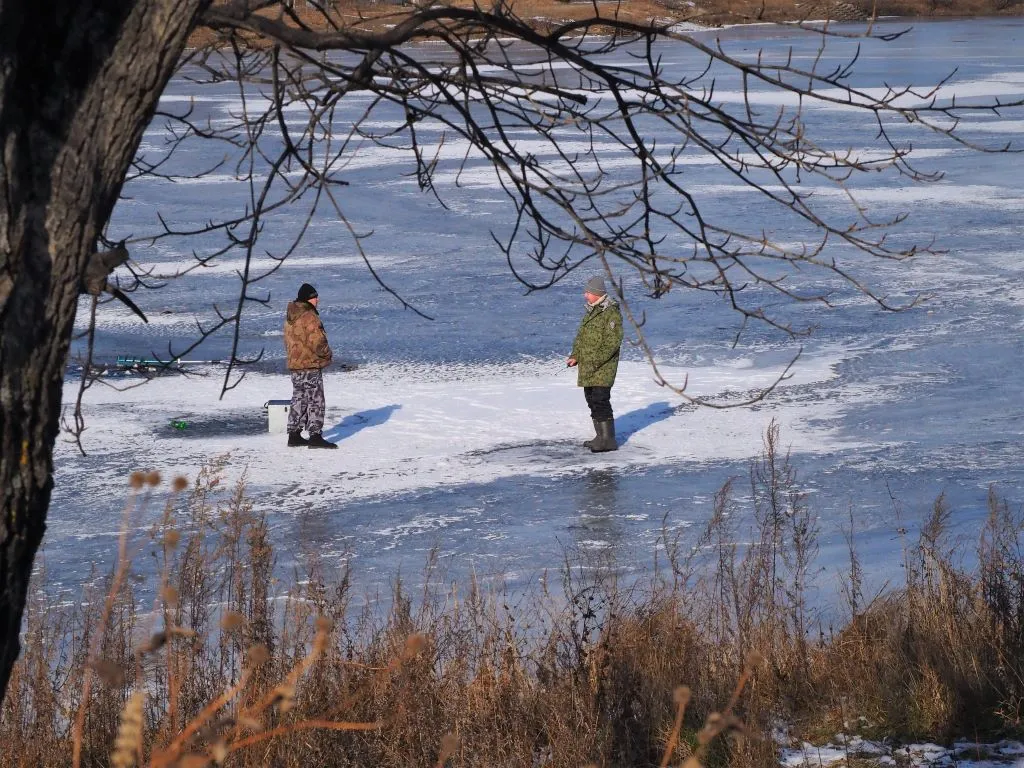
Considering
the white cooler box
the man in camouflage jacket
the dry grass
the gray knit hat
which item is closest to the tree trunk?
the dry grass

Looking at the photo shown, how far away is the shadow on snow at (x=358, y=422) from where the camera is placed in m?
10.8

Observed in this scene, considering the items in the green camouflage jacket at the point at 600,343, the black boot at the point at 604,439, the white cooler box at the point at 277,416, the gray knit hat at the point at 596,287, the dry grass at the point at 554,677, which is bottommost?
the dry grass at the point at 554,677

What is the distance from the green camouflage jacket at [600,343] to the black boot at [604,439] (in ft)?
1.05

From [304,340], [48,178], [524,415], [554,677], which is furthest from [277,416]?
[48,178]

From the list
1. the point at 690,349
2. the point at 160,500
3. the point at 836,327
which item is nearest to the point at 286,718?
the point at 160,500

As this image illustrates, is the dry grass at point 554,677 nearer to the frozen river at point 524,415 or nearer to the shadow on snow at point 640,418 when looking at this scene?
the frozen river at point 524,415

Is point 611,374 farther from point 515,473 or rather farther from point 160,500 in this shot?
point 160,500

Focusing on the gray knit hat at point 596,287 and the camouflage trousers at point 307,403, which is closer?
the gray knit hat at point 596,287

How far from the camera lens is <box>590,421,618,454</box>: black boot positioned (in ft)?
33.1

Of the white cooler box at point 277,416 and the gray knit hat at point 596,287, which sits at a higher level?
the gray knit hat at point 596,287

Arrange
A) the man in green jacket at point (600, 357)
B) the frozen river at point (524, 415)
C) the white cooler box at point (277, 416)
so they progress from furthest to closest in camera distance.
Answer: the white cooler box at point (277, 416)
the man in green jacket at point (600, 357)
the frozen river at point (524, 415)

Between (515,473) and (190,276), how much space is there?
8843 millimetres

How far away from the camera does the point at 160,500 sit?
29.7ft

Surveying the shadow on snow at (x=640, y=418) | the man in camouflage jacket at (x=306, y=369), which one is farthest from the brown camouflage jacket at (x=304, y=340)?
the shadow on snow at (x=640, y=418)
